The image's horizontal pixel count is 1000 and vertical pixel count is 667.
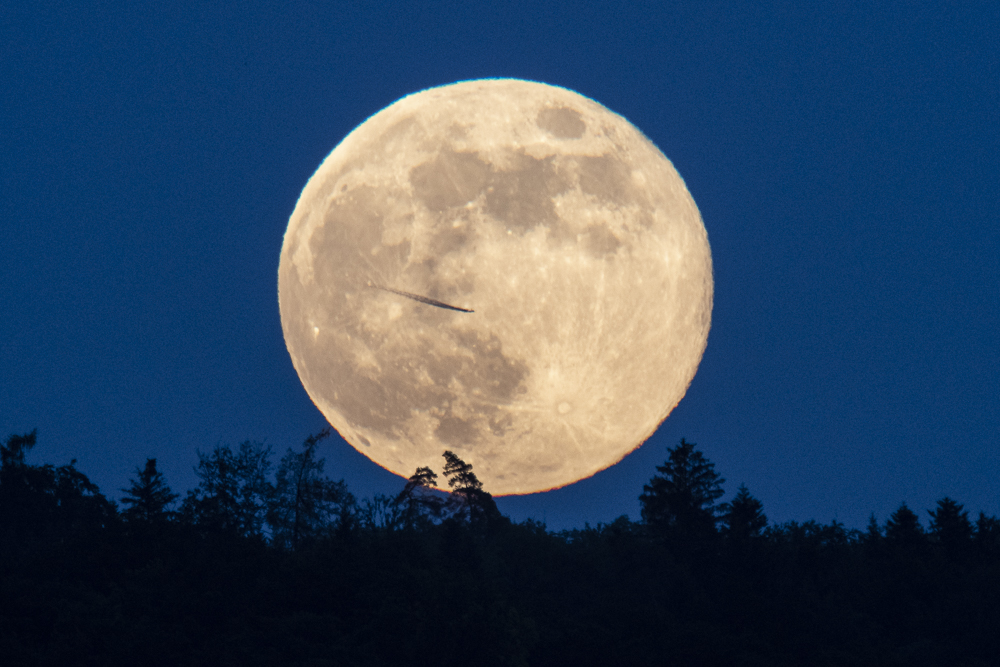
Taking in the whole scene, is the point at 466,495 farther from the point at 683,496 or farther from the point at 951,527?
the point at 951,527

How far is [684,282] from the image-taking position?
31.4 m

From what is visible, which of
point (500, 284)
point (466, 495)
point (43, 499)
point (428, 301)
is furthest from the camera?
point (43, 499)

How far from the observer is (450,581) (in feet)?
102

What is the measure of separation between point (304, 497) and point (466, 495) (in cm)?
1484

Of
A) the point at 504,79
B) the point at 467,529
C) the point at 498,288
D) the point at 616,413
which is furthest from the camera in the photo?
the point at 467,529

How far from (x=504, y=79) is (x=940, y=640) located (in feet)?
89.7

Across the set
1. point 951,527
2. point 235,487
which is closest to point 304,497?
point 235,487

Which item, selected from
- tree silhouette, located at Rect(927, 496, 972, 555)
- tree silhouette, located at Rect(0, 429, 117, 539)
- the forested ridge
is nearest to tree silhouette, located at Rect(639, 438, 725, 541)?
the forested ridge

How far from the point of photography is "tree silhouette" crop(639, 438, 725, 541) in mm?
45688

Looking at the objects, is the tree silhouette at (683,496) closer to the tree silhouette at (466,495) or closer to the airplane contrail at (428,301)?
the tree silhouette at (466,495)

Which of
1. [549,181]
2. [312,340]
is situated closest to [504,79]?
[549,181]

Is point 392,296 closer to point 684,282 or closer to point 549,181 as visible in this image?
point 549,181

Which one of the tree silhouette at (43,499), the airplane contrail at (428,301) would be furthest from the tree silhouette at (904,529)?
the tree silhouette at (43,499)

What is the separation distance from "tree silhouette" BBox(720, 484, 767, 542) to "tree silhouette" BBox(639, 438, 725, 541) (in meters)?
0.75
